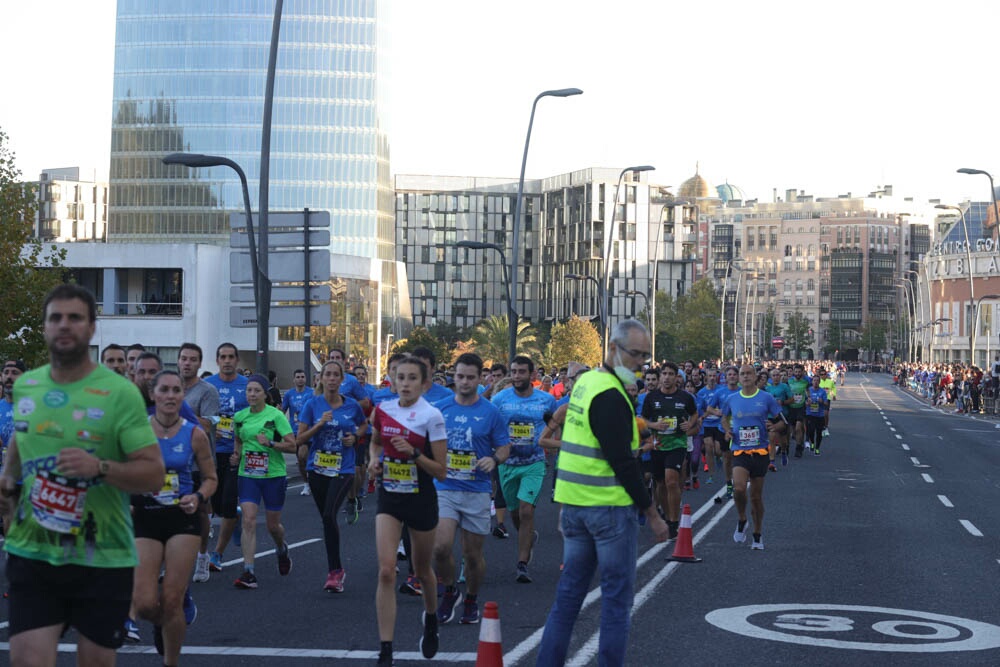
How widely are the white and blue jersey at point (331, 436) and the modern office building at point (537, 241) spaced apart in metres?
124

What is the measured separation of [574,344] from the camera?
7675 centimetres

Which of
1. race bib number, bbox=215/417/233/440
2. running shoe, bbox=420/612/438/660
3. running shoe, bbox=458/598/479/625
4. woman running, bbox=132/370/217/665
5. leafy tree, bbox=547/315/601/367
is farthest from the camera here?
leafy tree, bbox=547/315/601/367

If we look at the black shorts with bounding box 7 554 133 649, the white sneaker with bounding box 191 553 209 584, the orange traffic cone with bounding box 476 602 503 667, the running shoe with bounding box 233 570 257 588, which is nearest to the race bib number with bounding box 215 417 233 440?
the white sneaker with bounding box 191 553 209 584

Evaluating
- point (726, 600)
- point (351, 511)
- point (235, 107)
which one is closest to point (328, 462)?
point (726, 600)

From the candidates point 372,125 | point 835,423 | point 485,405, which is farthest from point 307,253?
Answer: point 372,125

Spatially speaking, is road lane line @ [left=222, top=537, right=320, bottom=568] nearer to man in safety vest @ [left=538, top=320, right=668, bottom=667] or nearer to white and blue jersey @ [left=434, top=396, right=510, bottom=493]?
white and blue jersey @ [left=434, top=396, right=510, bottom=493]

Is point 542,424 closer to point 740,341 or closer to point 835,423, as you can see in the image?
point 835,423

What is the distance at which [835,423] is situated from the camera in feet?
167

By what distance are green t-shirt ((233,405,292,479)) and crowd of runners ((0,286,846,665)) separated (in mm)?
16

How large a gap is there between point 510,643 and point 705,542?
22.1 feet

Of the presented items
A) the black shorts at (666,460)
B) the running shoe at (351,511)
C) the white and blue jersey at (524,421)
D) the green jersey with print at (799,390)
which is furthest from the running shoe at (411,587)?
the green jersey with print at (799,390)

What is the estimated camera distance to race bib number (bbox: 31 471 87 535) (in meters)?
5.21

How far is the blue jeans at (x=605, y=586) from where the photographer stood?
724cm

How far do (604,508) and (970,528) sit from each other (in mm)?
11752
